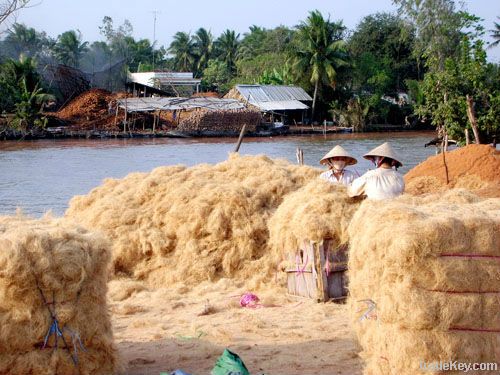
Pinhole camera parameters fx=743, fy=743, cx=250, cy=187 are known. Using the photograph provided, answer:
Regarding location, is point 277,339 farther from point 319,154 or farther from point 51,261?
point 319,154

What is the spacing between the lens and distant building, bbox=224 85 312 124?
51750 millimetres

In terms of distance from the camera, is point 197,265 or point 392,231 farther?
point 197,265

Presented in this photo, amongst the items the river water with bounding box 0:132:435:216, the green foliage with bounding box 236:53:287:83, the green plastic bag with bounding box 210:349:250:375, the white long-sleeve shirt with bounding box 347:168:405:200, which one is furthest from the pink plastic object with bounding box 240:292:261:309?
the green foliage with bounding box 236:53:287:83

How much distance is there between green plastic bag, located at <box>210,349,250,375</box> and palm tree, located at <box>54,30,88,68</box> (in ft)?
218

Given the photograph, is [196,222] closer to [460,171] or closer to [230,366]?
[230,366]

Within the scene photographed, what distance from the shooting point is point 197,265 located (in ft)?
28.0

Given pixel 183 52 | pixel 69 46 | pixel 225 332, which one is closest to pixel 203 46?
pixel 183 52

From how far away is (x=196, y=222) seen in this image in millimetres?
8711

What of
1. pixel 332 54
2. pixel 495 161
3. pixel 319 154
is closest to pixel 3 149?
pixel 319 154

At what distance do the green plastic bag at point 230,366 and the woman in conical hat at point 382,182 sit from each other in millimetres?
2374

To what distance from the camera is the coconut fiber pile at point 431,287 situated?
4309mm

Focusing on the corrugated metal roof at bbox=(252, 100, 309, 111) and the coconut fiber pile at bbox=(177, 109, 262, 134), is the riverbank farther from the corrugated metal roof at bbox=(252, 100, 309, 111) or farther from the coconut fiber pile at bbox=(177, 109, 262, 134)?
the corrugated metal roof at bbox=(252, 100, 309, 111)

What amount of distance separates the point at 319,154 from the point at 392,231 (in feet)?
102

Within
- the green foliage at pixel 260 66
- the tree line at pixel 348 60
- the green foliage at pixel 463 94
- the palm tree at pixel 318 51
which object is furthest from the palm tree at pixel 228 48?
the green foliage at pixel 463 94
